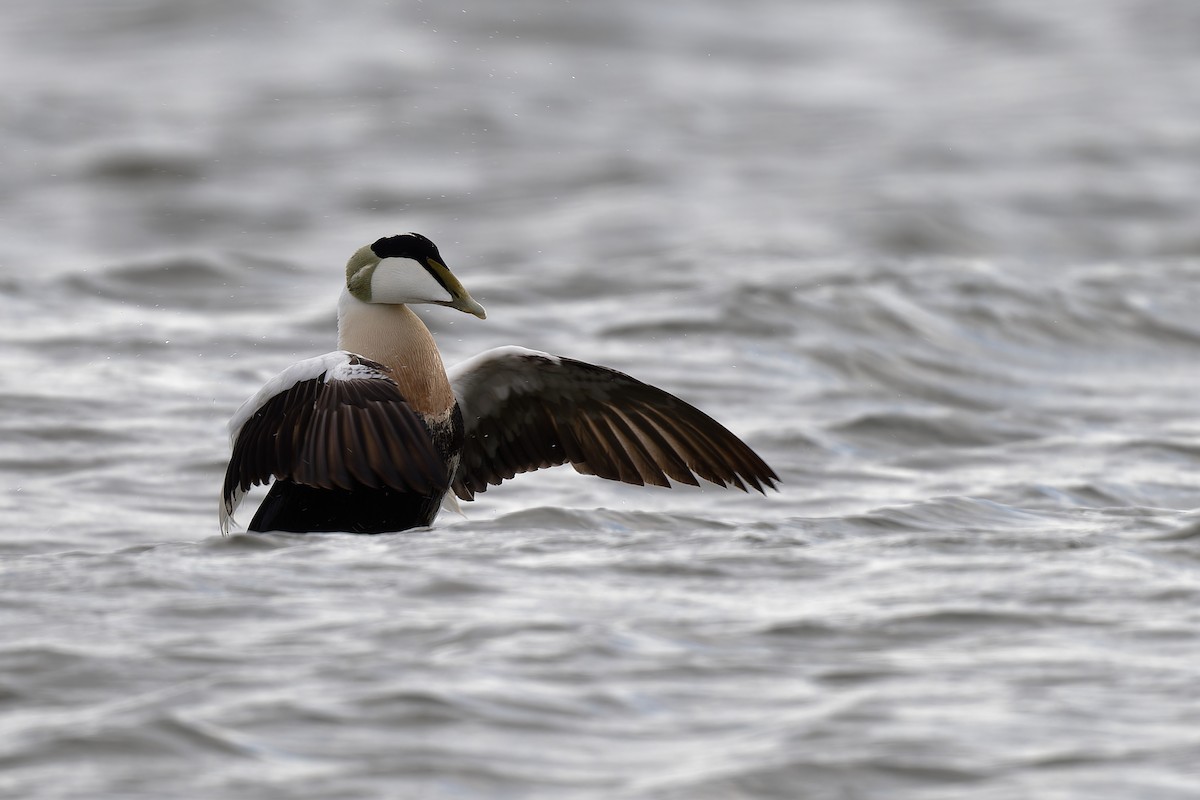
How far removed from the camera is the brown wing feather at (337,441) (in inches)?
229

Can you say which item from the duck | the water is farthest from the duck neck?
the water

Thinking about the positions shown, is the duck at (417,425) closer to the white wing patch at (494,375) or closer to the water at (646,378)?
the white wing patch at (494,375)

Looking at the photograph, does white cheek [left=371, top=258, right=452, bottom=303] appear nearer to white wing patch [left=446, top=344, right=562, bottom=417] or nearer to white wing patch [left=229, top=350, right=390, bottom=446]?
white wing patch [left=446, top=344, right=562, bottom=417]

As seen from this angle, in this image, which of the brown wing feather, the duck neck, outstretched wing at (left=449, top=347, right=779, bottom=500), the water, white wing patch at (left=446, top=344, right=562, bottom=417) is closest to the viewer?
the water

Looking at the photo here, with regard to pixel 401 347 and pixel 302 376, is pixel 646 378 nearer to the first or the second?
pixel 401 347

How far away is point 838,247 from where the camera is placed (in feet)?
49.4

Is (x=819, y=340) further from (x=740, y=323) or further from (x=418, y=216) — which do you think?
(x=418, y=216)

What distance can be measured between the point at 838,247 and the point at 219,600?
10312mm

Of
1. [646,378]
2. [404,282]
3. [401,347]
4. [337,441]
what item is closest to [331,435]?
[337,441]

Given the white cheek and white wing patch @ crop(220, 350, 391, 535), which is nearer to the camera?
white wing patch @ crop(220, 350, 391, 535)

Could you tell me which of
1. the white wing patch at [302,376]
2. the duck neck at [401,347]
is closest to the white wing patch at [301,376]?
the white wing patch at [302,376]

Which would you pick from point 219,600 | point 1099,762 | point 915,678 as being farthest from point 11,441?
point 1099,762

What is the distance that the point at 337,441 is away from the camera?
5824 mm

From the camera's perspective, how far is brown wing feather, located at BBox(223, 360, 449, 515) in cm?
581
